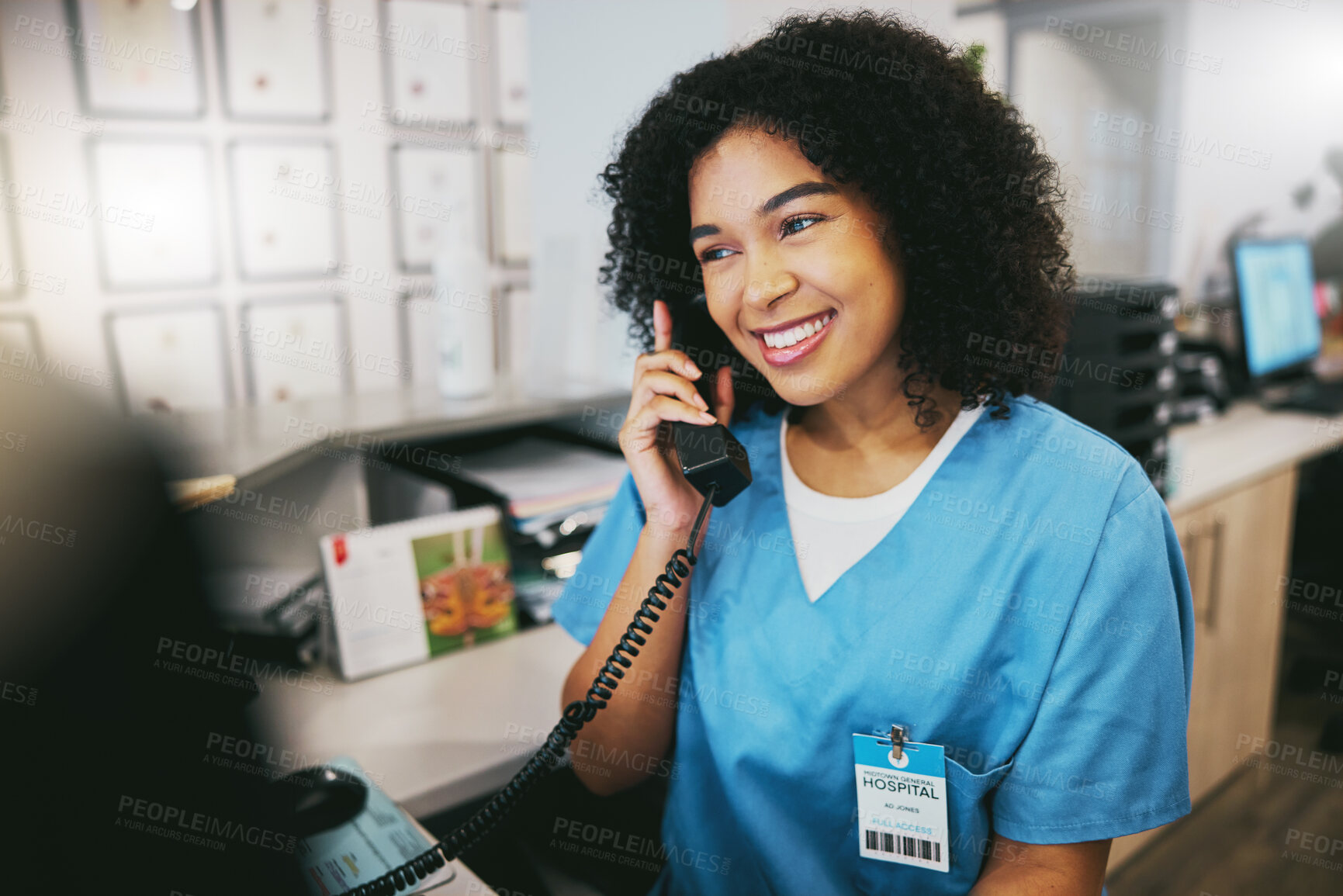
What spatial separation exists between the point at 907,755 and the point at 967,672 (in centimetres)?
10

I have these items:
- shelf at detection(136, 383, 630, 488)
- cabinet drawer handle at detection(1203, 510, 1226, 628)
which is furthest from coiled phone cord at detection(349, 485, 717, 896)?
cabinet drawer handle at detection(1203, 510, 1226, 628)

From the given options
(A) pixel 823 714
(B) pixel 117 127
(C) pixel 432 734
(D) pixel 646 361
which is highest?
(B) pixel 117 127

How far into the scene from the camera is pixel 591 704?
3.14ft

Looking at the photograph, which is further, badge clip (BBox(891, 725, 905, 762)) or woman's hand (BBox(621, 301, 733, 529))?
woman's hand (BBox(621, 301, 733, 529))

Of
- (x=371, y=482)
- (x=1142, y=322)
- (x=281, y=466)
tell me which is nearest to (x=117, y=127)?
(x=371, y=482)

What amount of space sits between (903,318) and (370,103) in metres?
2.07

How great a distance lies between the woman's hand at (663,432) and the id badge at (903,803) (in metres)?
0.34

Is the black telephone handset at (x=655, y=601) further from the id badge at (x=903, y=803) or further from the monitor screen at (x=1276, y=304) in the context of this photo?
the monitor screen at (x=1276, y=304)

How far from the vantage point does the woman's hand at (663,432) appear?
3.30ft

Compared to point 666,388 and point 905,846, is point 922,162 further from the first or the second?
point 905,846

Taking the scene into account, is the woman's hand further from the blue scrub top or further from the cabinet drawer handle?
the cabinet drawer handle

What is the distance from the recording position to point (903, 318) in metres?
0.99

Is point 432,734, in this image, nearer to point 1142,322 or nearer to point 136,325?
point 1142,322

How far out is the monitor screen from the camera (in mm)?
2447
